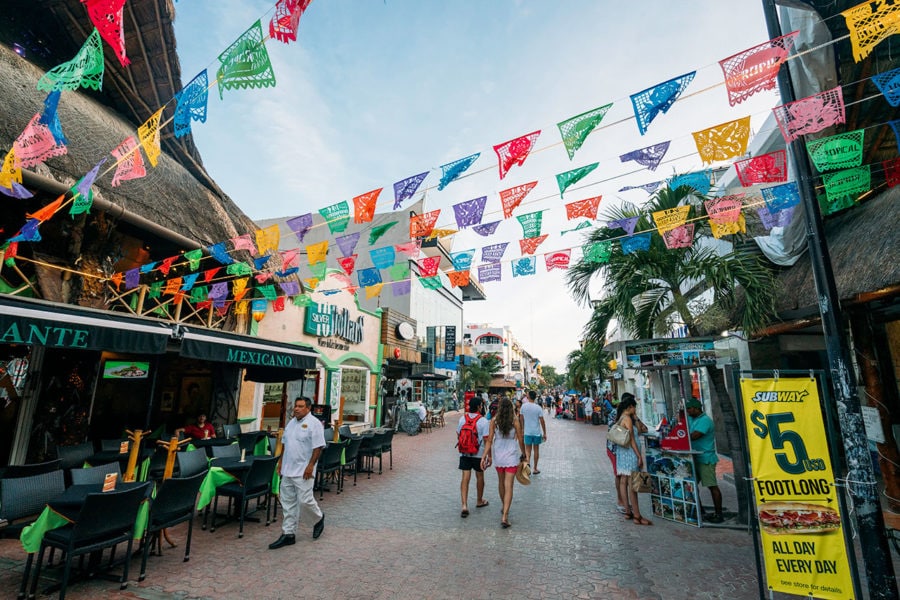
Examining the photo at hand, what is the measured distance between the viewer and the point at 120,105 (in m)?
10.4

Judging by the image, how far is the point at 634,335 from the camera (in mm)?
7969

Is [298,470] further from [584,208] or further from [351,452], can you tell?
[584,208]

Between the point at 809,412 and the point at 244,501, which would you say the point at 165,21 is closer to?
the point at 244,501

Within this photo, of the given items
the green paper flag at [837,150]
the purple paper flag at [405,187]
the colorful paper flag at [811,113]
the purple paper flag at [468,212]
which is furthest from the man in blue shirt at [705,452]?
the purple paper flag at [405,187]

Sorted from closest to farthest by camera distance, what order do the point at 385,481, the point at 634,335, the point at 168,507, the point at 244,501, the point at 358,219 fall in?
the point at 168,507, the point at 244,501, the point at 358,219, the point at 634,335, the point at 385,481

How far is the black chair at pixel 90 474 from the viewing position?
4512 millimetres

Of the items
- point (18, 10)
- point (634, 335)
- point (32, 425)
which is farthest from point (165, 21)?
point (634, 335)

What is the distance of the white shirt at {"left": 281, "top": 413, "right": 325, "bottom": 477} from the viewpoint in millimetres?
5016

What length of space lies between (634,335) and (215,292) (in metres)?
9.64

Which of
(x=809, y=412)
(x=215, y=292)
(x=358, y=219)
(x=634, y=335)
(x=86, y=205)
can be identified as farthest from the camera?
(x=215, y=292)

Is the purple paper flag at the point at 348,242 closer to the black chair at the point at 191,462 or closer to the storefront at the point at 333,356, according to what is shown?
the storefront at the point at 333,356

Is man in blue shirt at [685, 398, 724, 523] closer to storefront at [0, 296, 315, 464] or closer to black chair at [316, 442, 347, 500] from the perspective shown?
black chair at [316, 442, 347, 500]

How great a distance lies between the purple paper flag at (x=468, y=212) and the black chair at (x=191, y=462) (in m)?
5.30

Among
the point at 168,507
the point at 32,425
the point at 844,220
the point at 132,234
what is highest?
the point at 132,234
